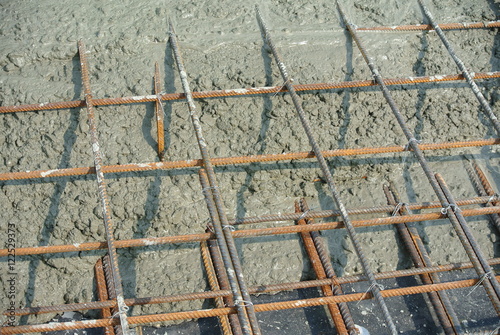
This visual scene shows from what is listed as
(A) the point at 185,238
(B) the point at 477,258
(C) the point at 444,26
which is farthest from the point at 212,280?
(C) the point at 444,26

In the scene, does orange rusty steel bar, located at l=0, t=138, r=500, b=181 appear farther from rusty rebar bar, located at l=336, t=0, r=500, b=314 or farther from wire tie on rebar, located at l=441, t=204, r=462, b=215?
wire tie on rebar, located at l=441, t=204, r=462, b=215

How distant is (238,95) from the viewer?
4.42m

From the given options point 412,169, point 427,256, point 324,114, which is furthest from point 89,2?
point 427,256

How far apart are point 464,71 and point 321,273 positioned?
6.88ft

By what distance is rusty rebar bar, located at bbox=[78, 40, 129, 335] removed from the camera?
3236 mm

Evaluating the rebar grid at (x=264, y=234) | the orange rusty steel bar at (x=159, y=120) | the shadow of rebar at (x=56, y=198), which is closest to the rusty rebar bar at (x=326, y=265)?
the rebar grid at (x=264, y=234)

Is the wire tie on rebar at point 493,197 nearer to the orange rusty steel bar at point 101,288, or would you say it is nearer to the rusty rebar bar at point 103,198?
the rusty rebar bar at point 103,198

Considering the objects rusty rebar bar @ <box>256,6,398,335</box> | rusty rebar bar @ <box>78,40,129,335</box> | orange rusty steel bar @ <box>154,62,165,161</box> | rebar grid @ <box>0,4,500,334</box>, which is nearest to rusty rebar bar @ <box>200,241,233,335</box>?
rebar grid @ <box>0,4,500,334</box>

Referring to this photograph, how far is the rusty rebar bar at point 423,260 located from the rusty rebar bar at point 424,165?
467 mm

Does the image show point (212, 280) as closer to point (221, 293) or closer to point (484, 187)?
point (221, 293)

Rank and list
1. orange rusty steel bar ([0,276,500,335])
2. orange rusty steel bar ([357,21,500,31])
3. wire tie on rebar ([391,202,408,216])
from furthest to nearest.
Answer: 1. orange rusty steel bar ([357,21,500,31])
2. wire tie on rebar ([391,202,408,216])
3. orange rusty steel bar ([0,276,500,335])

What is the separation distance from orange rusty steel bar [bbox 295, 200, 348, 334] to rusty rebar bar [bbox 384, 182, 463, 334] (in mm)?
751

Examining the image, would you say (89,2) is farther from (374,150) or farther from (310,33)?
(374,150)

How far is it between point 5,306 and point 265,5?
336 cm
